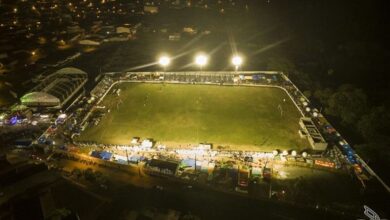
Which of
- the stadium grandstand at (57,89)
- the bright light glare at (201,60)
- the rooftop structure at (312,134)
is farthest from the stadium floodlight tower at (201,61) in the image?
the rooftop structure at (312,134)

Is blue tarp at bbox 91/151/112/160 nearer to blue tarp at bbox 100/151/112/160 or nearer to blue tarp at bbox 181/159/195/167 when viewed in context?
blue tarp at bbox 100/151/112/160

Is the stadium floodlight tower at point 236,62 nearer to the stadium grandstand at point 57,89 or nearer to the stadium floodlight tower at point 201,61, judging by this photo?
the stadium floodlight tower at point 201,61

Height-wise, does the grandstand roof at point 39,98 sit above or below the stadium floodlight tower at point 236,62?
below

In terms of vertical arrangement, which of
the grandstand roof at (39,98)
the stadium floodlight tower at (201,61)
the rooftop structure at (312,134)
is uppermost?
the stadium floodlight tower at (201,61)

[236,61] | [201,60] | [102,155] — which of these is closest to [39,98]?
[102,155]

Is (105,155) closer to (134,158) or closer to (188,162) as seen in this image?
(134,158)

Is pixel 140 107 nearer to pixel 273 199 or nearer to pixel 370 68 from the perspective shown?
pixel 273 199
